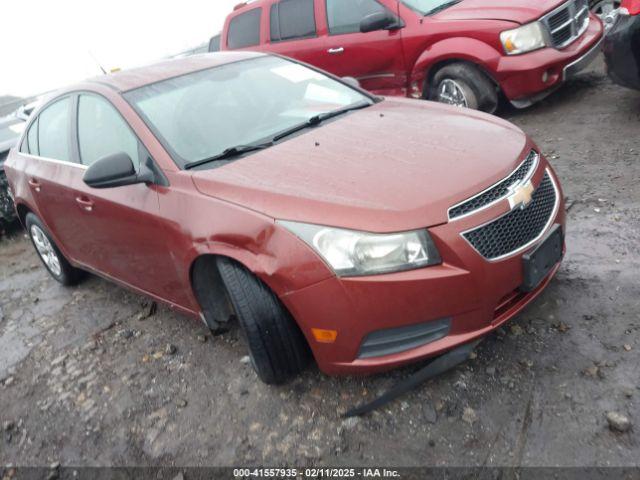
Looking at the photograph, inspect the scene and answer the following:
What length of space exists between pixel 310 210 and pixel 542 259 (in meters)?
1.03

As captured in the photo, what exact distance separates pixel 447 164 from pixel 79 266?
115 inches

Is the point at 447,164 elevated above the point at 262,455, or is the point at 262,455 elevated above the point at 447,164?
the point at 447,164

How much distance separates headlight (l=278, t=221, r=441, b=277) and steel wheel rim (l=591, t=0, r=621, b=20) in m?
6.46

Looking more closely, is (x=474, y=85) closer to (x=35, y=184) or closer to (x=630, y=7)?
(x=630, y=7)

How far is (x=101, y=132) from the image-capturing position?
342 centimetres

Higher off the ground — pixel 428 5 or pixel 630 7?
pixel 428 5

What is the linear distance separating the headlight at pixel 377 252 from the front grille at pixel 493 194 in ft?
0.56

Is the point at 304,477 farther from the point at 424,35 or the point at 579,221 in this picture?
the point at 424,35

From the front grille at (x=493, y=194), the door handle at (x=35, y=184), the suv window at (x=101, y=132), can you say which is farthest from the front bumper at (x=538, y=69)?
the door handle at (x=35, y=184)

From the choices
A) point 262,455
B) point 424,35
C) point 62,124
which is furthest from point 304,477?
point 424,35

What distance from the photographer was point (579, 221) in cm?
373

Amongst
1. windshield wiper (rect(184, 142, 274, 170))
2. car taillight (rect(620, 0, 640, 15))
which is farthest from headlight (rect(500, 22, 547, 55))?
windshield wiper (rect(184, 142, 274, 170))

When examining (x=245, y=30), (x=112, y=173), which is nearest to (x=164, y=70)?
(x=112, y=173)

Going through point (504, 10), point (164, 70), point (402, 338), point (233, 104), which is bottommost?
point (402, 338)
